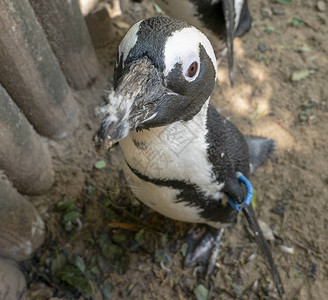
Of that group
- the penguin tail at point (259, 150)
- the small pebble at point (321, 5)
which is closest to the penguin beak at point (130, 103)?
the penguin tail at point (259, 150)

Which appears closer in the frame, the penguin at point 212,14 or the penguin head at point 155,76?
the penguin head at point 155,76

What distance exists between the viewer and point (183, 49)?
0.96m

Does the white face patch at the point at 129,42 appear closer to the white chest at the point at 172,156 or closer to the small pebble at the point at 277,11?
the white chest at the point at 172,156

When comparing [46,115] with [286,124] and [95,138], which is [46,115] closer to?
[95,138]

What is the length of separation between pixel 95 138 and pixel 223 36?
64.8 inches

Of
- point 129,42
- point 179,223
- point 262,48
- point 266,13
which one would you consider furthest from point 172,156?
point 266,13

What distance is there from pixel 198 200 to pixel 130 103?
70 cm

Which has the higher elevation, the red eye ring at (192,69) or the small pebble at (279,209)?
the red eye ring at (192,69)

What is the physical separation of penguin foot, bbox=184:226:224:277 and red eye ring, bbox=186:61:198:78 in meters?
1.14

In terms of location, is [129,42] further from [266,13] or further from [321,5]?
[321,5]

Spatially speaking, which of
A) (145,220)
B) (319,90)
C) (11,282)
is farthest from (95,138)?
(319,90)

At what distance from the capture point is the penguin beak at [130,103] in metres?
0.86

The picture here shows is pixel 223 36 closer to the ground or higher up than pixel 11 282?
higher up

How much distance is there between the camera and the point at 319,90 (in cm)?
247
